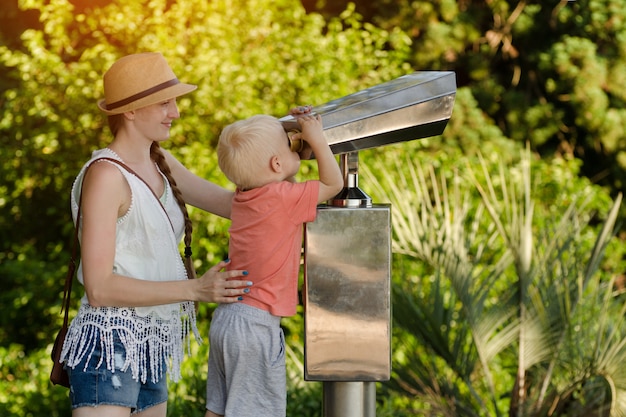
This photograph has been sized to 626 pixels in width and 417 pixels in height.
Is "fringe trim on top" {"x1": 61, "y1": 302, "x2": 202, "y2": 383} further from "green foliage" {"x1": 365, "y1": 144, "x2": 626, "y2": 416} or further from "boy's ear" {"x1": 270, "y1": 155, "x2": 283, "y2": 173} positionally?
"green foliage" {"x1": 365, "y1": 144, "x2": 626, "y2": 416}

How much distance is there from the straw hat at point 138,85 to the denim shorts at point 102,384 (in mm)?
492

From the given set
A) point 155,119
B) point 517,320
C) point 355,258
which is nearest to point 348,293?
point 355,258

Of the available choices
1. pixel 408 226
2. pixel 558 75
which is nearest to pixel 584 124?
pixel 558 75

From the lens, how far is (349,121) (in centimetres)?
181

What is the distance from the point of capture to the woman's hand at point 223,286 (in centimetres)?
177

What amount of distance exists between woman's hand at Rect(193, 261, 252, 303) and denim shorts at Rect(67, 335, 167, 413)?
0.26 m

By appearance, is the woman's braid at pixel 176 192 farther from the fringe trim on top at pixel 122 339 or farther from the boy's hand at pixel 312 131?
the boy's hand at pixel 312 131

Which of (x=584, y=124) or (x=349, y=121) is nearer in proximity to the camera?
(x=349, y=121)

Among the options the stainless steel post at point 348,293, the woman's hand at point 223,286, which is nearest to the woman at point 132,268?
the woman's hand at point 223,286

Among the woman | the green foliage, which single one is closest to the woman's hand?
the woman

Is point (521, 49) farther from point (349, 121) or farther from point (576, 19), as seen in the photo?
point (349, 121)

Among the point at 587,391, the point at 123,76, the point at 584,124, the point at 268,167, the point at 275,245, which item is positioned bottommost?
the point at 587,391

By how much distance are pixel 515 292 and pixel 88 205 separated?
71.5 inches

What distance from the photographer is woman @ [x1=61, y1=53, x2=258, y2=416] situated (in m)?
1.84
